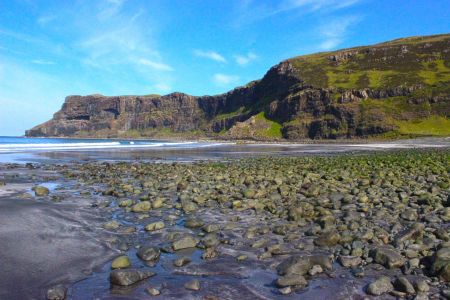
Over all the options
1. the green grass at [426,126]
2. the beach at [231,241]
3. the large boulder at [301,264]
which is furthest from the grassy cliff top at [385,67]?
the large boulder at [301,264]

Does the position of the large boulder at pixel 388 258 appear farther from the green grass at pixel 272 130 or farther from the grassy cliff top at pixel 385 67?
the green grass at pixel 272 130

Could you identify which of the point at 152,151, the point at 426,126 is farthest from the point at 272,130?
the point at 152,151

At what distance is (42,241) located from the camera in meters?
10.2

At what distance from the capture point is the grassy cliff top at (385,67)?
487 ft

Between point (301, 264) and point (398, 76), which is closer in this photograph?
point (301, 264)

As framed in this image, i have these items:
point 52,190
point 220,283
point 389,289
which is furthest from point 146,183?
point 389,289

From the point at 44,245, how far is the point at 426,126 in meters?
136

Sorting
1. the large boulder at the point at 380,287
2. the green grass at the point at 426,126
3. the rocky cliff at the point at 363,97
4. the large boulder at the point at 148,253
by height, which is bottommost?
the large boulder at the point at 380,287

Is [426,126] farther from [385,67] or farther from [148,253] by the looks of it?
[148,253]

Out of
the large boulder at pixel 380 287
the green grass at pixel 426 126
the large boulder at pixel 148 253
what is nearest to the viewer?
the large boulder at pixel 380 287

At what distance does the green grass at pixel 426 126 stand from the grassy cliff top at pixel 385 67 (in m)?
18.1

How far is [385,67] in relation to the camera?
545 feet

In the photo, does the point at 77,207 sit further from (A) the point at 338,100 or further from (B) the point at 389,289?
(A) the point at 338,100

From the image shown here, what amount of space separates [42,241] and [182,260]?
439cm
